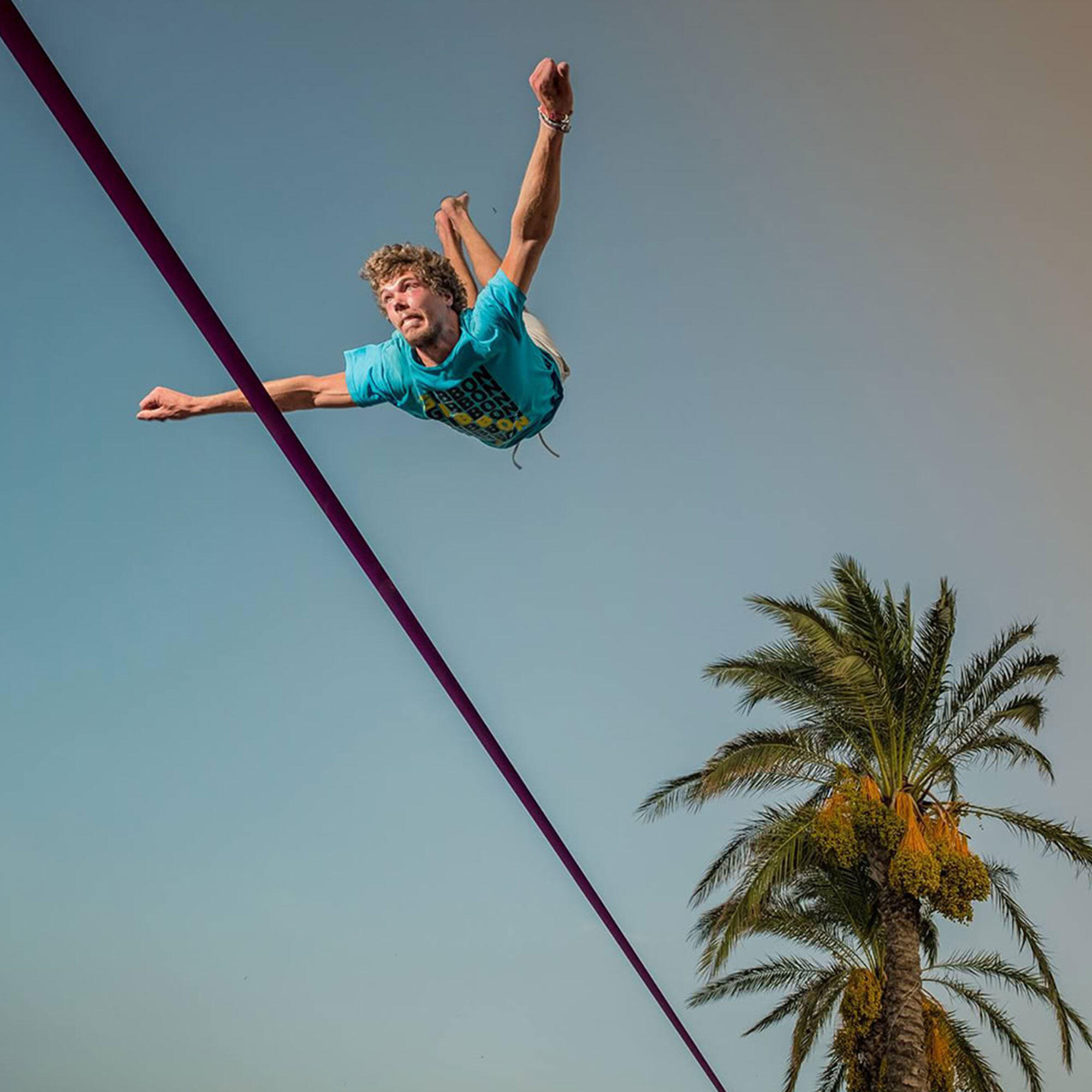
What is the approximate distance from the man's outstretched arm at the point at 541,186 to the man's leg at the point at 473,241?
62cm

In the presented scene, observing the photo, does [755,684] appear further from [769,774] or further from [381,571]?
[381,571]

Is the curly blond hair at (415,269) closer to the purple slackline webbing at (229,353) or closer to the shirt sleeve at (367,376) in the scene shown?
the shirt sleeve at (367,376)

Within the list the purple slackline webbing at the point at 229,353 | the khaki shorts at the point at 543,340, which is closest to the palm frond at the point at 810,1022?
the purple slackline webbing at the point at 229,353

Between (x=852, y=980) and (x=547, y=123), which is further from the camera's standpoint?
(x=852, y=980)

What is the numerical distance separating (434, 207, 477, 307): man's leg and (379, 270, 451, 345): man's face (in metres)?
0.55

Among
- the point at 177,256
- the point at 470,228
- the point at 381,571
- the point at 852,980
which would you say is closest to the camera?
the point at 177,256

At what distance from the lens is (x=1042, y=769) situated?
1338 cm

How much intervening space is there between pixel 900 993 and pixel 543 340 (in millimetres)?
9390

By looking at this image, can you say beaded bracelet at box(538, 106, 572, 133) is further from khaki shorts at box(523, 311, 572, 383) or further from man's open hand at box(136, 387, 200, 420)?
man's open hand at box(136, 387, 200, 420)

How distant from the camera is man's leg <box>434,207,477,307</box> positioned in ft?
15.7

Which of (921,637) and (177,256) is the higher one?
(921,637)

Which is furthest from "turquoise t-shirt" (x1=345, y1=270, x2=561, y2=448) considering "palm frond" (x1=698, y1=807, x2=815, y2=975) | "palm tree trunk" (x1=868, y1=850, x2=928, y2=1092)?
"palm tree trunk" (x1=868, y1=850, x2=928, y2=1092)

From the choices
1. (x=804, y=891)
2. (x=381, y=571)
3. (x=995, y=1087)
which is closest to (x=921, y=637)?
(x=804, y=891)

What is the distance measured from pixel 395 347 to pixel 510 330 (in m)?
0.51
